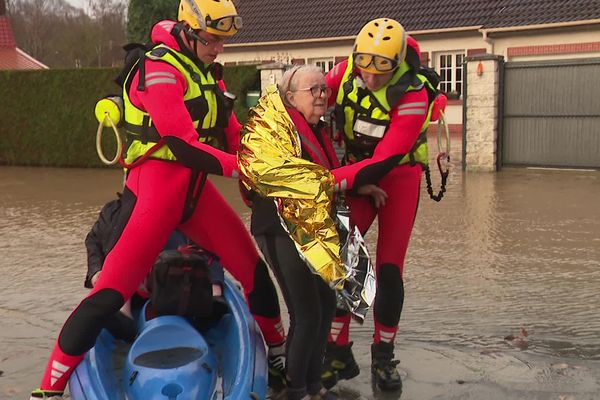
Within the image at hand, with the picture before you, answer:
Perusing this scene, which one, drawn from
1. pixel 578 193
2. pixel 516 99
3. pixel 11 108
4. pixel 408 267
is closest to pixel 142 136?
pixel 408 267

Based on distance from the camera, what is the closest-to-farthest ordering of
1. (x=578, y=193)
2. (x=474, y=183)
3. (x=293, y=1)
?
(x=578, y=193), (x=474, y=183), (x=293, y=1)

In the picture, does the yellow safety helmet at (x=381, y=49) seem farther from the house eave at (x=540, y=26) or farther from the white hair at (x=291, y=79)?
the house eave at (x=540, y=26)

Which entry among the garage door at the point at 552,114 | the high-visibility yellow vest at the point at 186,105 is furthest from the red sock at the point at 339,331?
the garage door at the point at 552,114

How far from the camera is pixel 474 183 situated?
469 inches

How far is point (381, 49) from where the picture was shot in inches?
151

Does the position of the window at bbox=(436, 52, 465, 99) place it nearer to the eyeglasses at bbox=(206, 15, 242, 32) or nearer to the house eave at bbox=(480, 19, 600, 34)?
the house eave at bbox=(480, 19, 600, 34)

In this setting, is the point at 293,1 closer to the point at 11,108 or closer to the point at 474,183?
the point at 11,108

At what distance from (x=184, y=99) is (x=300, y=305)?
43.9 inches

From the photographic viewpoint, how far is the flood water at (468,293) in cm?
431

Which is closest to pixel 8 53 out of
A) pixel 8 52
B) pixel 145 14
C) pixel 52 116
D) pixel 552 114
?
pixel 8 52

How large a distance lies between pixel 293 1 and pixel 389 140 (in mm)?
25618

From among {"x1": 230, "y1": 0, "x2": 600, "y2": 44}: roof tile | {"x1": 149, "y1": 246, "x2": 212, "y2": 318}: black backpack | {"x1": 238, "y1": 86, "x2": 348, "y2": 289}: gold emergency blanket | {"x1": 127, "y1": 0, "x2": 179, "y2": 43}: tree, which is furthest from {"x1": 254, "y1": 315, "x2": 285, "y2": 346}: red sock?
{"x1": 127, "y1": 0, "x2": 179, "y2": 43}: tree

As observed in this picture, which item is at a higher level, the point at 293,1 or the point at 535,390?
the point at 293,1

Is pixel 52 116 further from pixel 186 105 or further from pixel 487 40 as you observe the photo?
pixel 487 40
